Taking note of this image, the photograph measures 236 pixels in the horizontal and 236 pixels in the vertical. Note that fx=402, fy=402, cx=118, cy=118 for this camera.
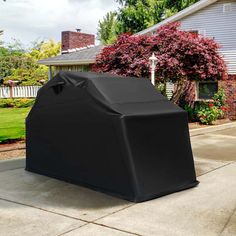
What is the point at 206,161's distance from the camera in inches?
350

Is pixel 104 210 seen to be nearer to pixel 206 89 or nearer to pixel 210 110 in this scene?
pixel 210 110

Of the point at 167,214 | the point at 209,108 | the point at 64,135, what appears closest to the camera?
the point at 167,214

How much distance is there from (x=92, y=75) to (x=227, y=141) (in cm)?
688

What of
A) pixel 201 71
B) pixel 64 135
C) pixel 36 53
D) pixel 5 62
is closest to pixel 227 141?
pixel 201 71

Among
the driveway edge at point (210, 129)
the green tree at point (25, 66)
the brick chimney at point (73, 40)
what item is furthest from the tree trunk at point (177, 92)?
the green tree at point (25, 66)

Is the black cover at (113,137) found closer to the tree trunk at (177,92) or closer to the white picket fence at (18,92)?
the tree trunk at (177,92)

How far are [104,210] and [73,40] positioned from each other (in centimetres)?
2745

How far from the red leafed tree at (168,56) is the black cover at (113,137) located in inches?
361

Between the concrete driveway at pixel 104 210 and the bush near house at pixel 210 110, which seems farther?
the bush near house at pixel 210 110

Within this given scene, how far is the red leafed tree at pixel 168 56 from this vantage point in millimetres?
15875

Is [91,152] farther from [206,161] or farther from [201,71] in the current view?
[201,71]

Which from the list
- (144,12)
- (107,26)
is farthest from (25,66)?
(144,12)

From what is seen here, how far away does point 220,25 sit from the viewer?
1983 centimetres

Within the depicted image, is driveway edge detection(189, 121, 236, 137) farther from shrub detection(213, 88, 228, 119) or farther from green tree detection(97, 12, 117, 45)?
green tree detection(97, 12, 117, 45)
